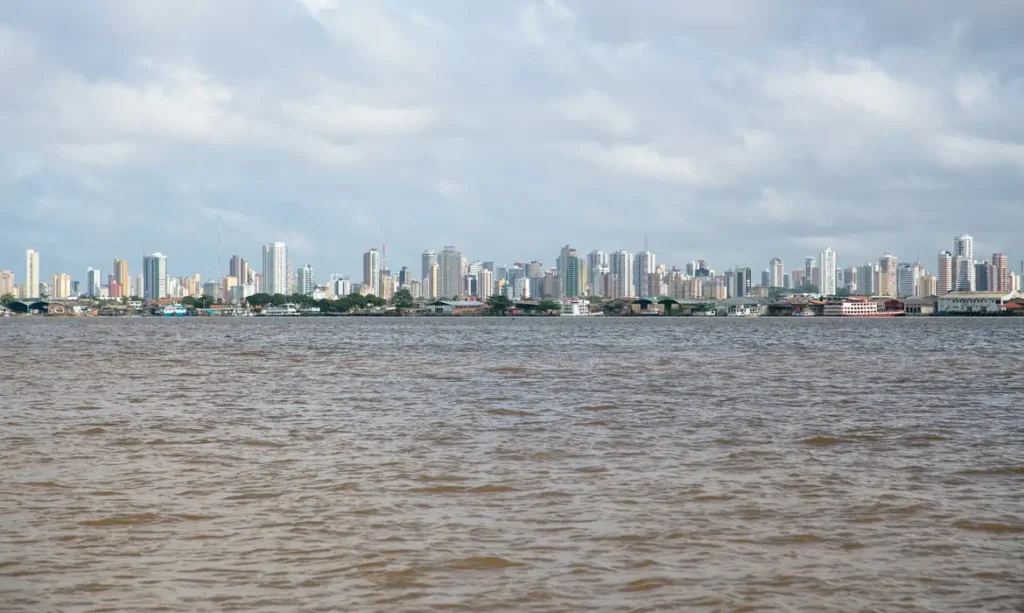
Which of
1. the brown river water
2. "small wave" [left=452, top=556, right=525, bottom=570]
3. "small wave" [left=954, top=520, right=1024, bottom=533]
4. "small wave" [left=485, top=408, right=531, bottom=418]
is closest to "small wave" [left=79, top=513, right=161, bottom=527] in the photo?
the brown river water

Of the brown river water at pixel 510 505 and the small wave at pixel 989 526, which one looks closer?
the brown river water at pixel 510 505

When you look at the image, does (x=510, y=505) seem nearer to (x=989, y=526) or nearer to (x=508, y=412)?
(x=989, y=526)

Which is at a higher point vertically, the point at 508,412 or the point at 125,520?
the point at 125,520

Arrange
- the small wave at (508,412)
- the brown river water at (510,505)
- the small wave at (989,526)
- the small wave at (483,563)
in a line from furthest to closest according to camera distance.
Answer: the small wave at (508,412)
the small wave at (989,526)
the small wave at (483,563)
the brown river water at (510,505)

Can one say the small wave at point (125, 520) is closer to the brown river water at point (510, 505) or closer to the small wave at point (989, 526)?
the brown river water at point (510, 505)

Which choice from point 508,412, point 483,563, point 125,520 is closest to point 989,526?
point 483,563

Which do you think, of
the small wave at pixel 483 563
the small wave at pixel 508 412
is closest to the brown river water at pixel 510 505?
the small wave at pixel 483 563

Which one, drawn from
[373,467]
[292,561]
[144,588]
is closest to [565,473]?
[373,467]
